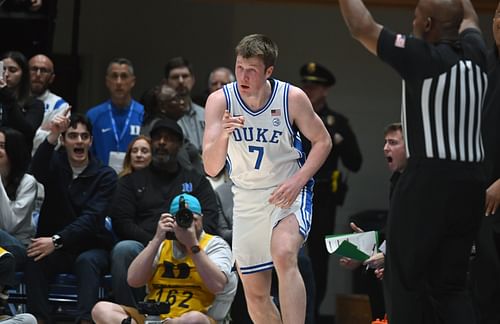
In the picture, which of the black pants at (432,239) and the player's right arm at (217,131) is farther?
the player's right arm at (217,131)

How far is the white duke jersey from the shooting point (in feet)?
20.2

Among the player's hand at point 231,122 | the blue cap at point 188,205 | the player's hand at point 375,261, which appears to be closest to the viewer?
the player's hand at point 231,122

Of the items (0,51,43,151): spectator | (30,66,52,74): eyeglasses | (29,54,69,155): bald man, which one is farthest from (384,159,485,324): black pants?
(30,66,52,74): eyeglasses

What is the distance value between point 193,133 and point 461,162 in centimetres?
472

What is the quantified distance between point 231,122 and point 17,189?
291 centimetres

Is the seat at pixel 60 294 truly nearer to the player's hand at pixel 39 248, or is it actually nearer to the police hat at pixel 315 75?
the player's hand at pixel 39 248

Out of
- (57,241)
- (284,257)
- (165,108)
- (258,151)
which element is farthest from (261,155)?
(165,108)

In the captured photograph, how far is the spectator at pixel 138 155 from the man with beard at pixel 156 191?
239 millimetres

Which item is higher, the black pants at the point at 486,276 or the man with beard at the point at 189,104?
the man with beard at the point at 189,104

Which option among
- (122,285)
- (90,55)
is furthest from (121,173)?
(90,55)

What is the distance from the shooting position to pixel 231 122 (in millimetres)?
5809

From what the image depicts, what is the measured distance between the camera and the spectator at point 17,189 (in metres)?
8.00

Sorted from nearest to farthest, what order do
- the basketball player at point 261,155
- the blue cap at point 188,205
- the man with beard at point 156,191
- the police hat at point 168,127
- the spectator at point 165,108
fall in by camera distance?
the basketball player at point 261,155
the blue cap at point 188,205
the man with beard at point 156,191
the police hat at point 168,127
the spectator at point 165,108

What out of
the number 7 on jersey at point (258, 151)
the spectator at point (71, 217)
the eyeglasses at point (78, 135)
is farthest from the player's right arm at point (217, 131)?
the eyeglasses at point (78, 135)
